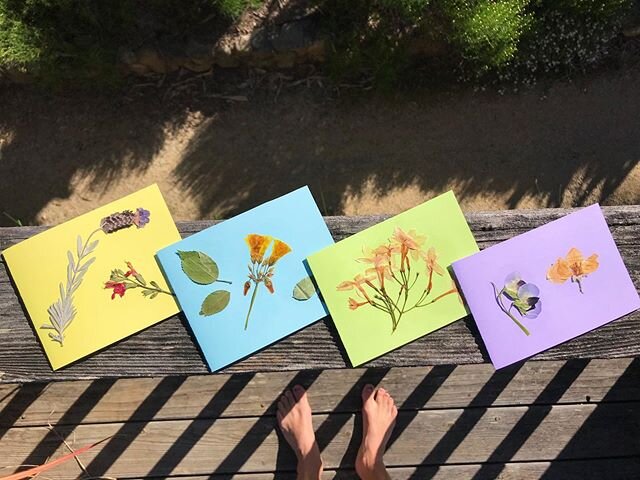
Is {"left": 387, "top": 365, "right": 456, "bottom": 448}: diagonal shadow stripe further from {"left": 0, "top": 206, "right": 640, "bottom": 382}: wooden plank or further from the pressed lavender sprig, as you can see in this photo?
the pressed lavender sprig

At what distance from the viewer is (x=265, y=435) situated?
208cm

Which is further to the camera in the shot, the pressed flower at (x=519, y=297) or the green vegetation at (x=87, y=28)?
the green vegetation at (x=87, y=28)

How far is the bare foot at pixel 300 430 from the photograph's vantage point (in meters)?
1.97

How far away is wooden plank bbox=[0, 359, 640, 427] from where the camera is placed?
80.2 inches

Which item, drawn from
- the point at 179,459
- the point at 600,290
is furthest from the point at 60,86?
the point at 600,290

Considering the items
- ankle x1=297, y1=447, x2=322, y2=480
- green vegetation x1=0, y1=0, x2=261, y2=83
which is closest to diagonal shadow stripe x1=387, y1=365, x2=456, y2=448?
ankle x1=297, y1=447, x2=322, y2=480

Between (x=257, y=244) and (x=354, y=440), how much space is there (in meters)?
1.08

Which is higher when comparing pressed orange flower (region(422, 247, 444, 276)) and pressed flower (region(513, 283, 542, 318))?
pressed orange flower (region(422, 247, 444, 276))

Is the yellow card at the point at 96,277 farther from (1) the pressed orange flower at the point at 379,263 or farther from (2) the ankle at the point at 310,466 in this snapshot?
(2) the ankle at the point at 310,466

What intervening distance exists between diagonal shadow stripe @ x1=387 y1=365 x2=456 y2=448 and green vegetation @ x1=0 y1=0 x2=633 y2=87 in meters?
1.26

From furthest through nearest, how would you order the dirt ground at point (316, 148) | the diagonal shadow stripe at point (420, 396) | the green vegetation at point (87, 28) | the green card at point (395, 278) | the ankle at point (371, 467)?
the dirt ground at point (316, 148), the green vegetation at point (87, 28), the diagonal shadow stripe at point (420, 396), the ankle at point (371, 467), the green card at point (395, 278)

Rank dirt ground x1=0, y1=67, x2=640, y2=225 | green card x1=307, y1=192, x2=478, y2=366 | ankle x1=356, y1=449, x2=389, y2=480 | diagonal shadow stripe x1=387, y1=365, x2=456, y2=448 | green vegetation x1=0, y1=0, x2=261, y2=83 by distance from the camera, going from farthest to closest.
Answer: dirt ground x1=0, y1=67, x2=640, y2=225 → green vegetation x1=0, y1=0, x2=261, y2=83 → diagonal shadow stripe x1=387, y1=365, x2=456, y2=448 → ankle x1=356, y1=449, x2=389, y2=480 → green card x1=307, y1=192, x2=478, y2=366

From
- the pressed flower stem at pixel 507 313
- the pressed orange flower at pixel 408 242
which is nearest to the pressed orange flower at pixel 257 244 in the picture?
the pressed orange flower at pixel 408 242

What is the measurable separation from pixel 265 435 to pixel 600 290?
134 centimetres
